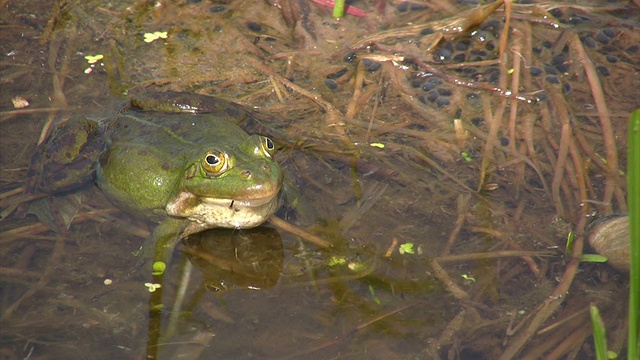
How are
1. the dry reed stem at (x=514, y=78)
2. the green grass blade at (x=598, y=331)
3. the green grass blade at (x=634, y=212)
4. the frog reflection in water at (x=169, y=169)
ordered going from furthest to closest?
the dry reed stem at (x=514, y=78), the frog reflection in water at (x=169, y=169), the green grass blade at (x=598, y=331), the green grass blade at (x=634, y=212)

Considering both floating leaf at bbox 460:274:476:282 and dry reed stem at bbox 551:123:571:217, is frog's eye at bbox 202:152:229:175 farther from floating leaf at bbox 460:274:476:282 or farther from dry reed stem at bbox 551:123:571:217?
dry reed stem at bbox 551:123:571:217

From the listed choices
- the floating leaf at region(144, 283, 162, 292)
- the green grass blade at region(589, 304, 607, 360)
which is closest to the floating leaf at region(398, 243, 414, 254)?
the floating leaf at region(144, 283, 162, 292)

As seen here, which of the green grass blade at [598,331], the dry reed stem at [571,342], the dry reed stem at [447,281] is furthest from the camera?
the dry reed stem at [447,281]

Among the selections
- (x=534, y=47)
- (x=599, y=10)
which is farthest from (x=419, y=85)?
(x=599, y=10)

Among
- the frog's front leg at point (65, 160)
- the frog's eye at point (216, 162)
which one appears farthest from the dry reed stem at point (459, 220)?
the frog's front leg at point (65, 160)

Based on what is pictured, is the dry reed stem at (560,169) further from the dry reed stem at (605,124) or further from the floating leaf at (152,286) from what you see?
the floating leaf at (152,286)

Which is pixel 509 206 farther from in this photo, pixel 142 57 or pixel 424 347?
pixel 142 57
